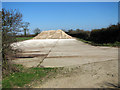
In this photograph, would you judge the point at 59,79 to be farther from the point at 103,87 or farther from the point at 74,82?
the point at 103,87

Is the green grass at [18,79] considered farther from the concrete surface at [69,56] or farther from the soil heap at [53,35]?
the soil heap at [53,35]

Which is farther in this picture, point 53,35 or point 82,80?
point 53,35

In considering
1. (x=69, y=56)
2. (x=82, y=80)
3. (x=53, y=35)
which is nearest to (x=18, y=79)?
(x=82, y=80)

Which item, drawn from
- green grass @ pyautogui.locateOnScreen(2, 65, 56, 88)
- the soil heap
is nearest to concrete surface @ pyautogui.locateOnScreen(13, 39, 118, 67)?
green grass @ pyautogui.locateOnScreen(2, 65, 56, 88)

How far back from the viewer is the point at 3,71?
459 cm

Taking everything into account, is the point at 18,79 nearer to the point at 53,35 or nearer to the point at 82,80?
the point at 82,80

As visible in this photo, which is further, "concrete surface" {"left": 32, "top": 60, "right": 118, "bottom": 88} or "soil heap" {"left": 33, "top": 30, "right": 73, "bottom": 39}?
"soil heap" {"left": 33, "top": 30, "right": 73, "bottom": 39}

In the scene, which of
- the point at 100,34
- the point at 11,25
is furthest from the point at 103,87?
the point at 100,34

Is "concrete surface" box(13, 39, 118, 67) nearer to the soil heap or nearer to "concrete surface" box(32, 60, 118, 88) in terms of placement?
"concrete surface" box(32, 60, 118, 88)

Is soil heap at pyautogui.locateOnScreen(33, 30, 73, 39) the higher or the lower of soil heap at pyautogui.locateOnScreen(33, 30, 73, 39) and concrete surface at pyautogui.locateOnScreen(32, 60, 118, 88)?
the higher

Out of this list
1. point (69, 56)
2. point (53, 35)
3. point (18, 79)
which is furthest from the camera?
point (53, 35)

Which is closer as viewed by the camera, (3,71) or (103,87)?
(103,87)

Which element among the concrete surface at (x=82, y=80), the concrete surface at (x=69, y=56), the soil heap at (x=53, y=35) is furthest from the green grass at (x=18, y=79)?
the soil heap at (x=53, y=35)

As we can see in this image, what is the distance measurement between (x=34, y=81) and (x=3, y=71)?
1.30m
